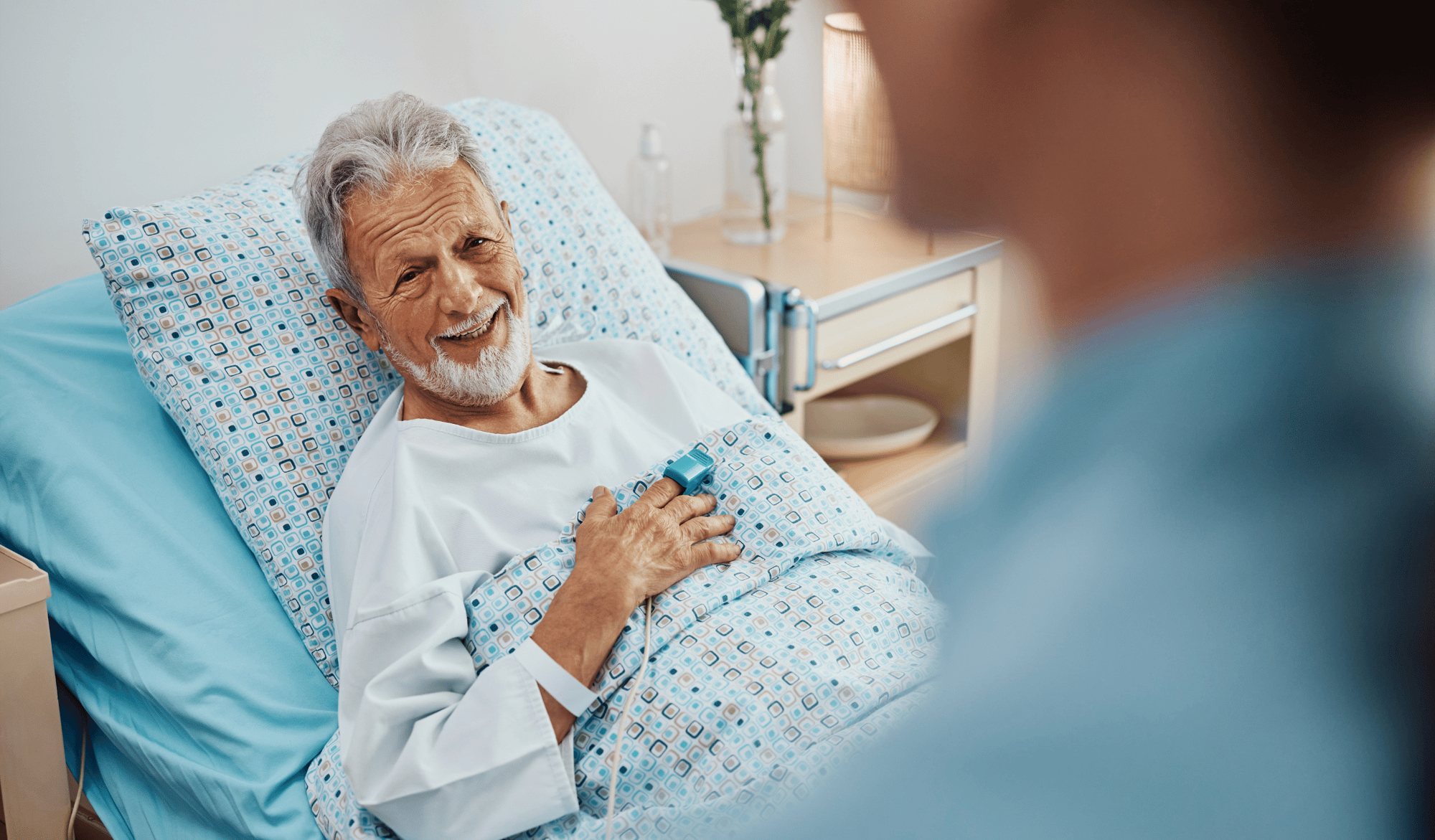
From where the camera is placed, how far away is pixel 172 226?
4.09 ft

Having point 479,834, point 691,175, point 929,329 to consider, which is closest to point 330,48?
point 691,175

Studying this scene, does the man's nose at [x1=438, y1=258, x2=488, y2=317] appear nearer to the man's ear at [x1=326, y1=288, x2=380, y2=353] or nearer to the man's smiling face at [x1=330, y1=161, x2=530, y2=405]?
the man's smiling face at [x1=330, y1=161, x2=530, y2=405]

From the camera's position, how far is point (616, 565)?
104cm

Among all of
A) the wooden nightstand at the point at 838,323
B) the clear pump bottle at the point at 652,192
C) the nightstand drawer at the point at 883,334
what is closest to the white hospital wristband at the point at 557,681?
the wooden nightstand at the point at 838,323

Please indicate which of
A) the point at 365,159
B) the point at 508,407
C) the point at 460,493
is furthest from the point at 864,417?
the point at 365,159

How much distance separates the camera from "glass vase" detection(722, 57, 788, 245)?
205 cm

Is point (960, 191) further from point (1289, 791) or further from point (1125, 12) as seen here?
point (1289, 791)

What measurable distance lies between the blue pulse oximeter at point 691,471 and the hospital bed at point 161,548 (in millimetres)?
427

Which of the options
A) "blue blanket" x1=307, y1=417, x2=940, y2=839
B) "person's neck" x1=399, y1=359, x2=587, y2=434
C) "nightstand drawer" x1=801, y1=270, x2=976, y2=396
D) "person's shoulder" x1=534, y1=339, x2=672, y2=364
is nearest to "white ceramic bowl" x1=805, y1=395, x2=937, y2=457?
"nightstand drawer" x1=801, y1=270, x2=976, y2=396

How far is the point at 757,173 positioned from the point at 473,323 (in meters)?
1.02

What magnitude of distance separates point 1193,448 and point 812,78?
12 cm

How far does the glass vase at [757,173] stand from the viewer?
80.7 inches

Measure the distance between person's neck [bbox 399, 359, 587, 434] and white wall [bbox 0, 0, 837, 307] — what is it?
0.49 meters

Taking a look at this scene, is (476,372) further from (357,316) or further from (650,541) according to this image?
(650,541)
